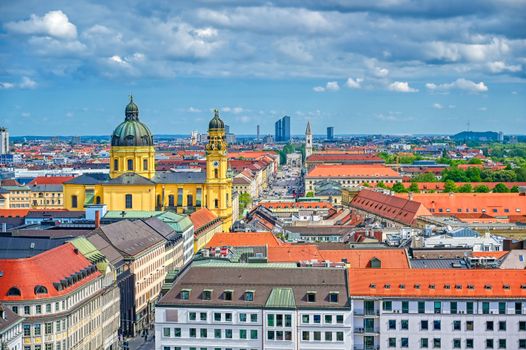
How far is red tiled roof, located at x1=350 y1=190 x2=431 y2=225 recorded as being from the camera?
16900 cm

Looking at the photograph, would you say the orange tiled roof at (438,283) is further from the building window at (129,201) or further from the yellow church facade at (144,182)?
the building window at (129,201)

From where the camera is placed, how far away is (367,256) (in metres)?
103

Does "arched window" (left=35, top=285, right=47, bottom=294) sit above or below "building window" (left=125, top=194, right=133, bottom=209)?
below

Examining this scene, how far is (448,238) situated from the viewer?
123 m

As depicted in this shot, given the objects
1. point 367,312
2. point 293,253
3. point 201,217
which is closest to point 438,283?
point 367,312

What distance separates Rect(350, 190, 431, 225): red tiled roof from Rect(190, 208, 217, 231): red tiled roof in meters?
32.1

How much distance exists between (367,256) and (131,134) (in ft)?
281

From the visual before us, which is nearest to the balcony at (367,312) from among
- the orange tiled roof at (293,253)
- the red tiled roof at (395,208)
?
the orange tiled roof at (293,253)

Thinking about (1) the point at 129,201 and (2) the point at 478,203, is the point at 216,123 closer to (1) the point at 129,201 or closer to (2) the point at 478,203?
(1) the point at 129,201

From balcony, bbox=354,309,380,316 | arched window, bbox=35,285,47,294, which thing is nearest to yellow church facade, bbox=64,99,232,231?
arched window, bbox=35,285,47,294

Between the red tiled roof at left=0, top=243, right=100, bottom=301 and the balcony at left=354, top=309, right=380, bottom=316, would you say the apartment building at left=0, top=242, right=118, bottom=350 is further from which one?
the balcony at left=354, top=309, right=380, bottom=316

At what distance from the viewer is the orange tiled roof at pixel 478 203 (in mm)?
181062

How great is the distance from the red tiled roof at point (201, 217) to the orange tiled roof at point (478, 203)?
38626 millimetres

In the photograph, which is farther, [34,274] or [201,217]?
[201,217]
